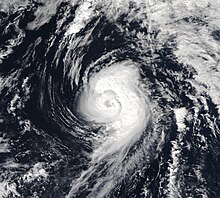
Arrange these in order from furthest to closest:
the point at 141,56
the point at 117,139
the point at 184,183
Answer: the point at 141,56, the point at 117,139, the point at 184,183

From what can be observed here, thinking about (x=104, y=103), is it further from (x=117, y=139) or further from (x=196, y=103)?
(x=196, y=103)

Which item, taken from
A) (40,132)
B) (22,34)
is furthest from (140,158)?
(22,34)

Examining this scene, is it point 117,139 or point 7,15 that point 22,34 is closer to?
point 7,15

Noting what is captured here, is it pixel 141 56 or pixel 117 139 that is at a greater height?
pixel 141 56

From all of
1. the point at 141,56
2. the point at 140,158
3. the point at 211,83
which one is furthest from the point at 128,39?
the point at 140,158

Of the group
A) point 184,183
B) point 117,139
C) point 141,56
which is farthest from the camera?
point 141,56

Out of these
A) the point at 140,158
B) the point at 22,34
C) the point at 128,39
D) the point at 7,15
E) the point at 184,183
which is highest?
the point at 7,15

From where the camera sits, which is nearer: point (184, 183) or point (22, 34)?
point (184, 183)
